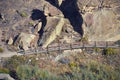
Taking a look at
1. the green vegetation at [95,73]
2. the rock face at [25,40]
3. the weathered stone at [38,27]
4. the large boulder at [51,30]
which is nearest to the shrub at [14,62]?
the rock face at [25,40]

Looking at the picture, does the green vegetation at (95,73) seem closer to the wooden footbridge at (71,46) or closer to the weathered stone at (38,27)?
the wooden footbridge at (71,46)

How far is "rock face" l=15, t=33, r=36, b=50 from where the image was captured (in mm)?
59906

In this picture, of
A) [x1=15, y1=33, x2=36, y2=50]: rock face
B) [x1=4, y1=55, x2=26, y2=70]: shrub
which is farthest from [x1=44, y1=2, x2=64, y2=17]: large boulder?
[x1=4, y1=55, x2=26, y2=70]: shrub

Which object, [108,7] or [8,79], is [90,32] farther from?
[8,79]

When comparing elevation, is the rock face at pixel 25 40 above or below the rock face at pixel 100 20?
below

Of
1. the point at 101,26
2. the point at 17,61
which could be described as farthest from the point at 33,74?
the point at 101,26

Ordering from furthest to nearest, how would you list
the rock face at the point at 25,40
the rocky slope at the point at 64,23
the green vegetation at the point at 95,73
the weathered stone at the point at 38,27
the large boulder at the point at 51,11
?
the large boulder at the point at 51,11 → the weathered stone at the point at 38,27 → the rocky slope at the point at 64,23 → the rock face at the point at 25,40 → the green vegetation at the point at 95,73

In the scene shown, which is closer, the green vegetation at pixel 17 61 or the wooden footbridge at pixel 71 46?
the green vegetation at pixel 17 61

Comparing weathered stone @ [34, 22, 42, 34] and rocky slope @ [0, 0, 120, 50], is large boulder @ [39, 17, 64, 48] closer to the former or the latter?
rocky slope @ [0, 0, 120, 50]

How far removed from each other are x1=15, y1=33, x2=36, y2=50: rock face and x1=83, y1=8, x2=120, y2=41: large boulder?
843 cm

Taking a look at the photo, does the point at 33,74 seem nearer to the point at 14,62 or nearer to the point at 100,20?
the point at 14,62

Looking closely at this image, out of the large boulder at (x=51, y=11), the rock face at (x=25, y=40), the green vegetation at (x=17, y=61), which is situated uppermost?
the large boulder at (x=51, y=11)

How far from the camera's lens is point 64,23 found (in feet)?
205

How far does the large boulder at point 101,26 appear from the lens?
60.2m
